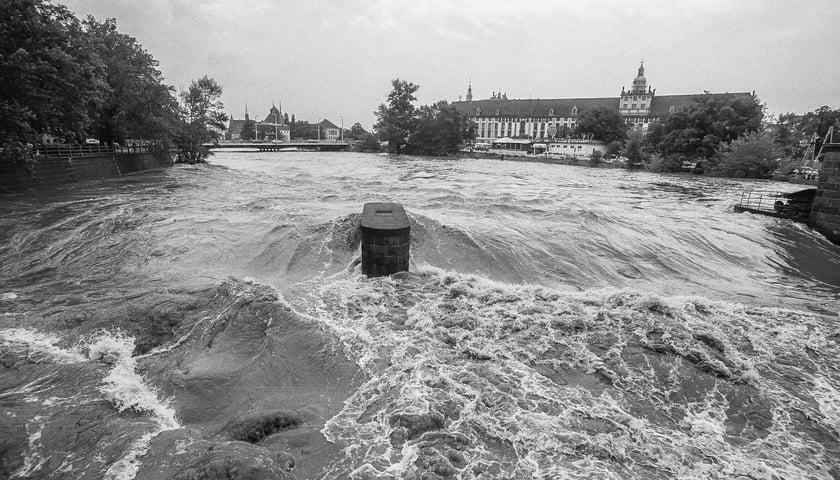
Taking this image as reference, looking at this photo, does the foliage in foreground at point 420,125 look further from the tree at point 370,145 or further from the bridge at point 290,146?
the bridge at point 290,146

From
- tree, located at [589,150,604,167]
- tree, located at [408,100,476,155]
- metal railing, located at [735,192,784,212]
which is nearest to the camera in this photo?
metal railing, located at [735,192,784,212]

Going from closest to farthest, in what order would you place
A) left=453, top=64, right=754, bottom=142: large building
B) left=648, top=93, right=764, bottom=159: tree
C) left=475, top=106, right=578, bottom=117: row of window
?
left=648, top=93, right=764, bottom=159: tree
left=453, top=64, right=754, bottom=142: large building
left=475, top=106, right=578, bottom=117: row of window

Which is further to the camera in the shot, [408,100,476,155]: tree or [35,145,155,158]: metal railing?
[408,100,476,155]: tree

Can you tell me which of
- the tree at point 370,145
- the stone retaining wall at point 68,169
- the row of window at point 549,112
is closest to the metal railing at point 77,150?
the stone retaining wall at point 68,169

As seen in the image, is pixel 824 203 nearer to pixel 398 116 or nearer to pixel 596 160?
pixel 596 160

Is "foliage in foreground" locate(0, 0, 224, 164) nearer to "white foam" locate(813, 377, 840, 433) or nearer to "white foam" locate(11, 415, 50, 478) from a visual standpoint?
Answer: "white foam" locate(11, 415, 50, 478)

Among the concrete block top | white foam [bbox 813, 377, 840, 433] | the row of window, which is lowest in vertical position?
white foam [bbox 813, 377, 840, 433]

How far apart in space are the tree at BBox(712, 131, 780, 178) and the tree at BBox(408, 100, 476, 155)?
53.6 metres

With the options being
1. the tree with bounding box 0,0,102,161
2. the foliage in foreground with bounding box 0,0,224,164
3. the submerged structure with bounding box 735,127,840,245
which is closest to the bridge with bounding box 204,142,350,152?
the foliage in foreground with bounding box 0,0,224,164

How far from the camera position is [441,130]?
93.3m

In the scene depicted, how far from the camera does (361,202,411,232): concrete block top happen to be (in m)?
11.0

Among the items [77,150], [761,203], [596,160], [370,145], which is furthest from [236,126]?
[761,203]

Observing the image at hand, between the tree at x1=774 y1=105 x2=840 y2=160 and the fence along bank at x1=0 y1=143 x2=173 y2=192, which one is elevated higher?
the tree at x1=774 y1=105 x2=840 y2=160

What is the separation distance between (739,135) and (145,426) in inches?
2813
